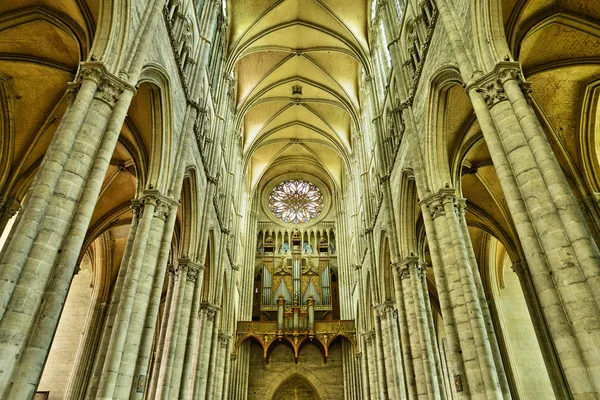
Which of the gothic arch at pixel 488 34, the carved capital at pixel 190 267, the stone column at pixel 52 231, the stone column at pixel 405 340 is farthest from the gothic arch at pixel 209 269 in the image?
the gothic arch at pixel 488 34

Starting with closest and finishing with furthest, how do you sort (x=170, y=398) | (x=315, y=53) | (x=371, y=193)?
1. (x=170, y=398)
2. (x=371, y=193)
3. (x=315, y=53)

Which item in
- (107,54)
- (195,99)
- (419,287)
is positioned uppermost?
(195,99)

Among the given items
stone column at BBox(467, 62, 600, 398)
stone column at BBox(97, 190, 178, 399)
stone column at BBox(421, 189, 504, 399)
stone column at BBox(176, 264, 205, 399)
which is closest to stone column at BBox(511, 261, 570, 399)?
stone column at BBox(421, 189, 504, 399)

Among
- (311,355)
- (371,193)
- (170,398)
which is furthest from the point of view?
(311,355)

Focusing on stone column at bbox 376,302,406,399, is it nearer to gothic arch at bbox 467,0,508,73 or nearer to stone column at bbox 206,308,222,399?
stone column at bbox 206,308,222,399

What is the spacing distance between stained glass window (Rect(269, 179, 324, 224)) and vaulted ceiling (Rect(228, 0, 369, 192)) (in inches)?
76.0

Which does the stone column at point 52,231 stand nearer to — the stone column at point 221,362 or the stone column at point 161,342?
the stone column at point 161,342

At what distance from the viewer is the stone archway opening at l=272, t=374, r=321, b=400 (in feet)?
84.7

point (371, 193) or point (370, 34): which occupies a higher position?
point (370, 34)

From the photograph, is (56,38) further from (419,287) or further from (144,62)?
(419,287)

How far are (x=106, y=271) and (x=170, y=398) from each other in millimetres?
11814

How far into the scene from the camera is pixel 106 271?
20688 millimetres

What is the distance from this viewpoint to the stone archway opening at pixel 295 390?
25.8 meters

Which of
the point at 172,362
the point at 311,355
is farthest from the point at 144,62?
the point at 311,355
